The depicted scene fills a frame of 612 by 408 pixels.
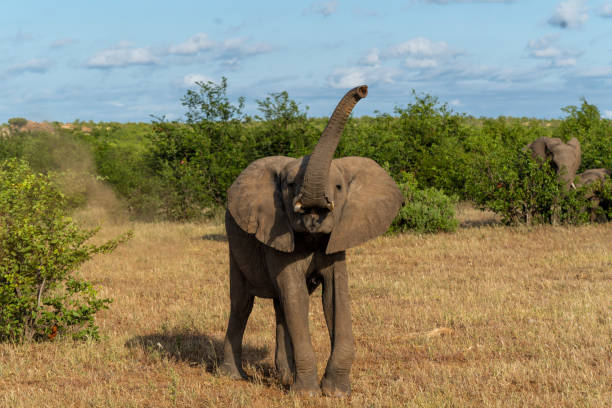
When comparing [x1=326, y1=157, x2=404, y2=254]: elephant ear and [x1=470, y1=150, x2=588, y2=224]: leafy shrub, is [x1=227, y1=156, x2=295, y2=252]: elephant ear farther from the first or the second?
[x1=470, y1=150, x2=588, y2=224]: leafy shrub

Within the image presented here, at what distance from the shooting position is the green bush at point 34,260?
27.5 ft

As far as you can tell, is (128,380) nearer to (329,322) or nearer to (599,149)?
(329,322)

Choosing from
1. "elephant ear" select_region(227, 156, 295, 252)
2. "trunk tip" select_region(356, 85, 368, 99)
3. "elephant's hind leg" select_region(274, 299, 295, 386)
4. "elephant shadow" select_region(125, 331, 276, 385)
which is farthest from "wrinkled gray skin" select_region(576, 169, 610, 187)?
"trunk tip" select_region(356, 85, 368, 99)

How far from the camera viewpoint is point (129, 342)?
8.60 m

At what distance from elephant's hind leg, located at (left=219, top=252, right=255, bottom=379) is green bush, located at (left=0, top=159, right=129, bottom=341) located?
88.4 inches

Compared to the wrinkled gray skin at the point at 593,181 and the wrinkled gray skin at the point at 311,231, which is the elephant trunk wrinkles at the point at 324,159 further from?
the wrinkled gray skin at the point at 593,181

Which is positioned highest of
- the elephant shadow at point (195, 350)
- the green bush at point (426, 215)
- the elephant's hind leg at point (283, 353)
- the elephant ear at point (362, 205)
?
the elephant ear at point (362, 205)

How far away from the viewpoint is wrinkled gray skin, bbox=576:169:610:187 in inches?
733

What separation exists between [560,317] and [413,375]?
322 centimetres

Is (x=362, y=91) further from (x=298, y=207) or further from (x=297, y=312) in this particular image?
(x=297, y=312)

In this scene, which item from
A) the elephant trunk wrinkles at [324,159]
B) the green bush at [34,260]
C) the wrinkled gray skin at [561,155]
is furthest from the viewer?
the wrinkled gray skin at [561,155]

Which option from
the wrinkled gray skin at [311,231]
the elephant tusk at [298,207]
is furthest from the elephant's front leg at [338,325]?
the elephant tusk at [298,207]

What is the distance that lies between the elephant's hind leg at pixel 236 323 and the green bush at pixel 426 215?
1078 cm

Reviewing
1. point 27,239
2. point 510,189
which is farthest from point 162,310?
point 510,189
